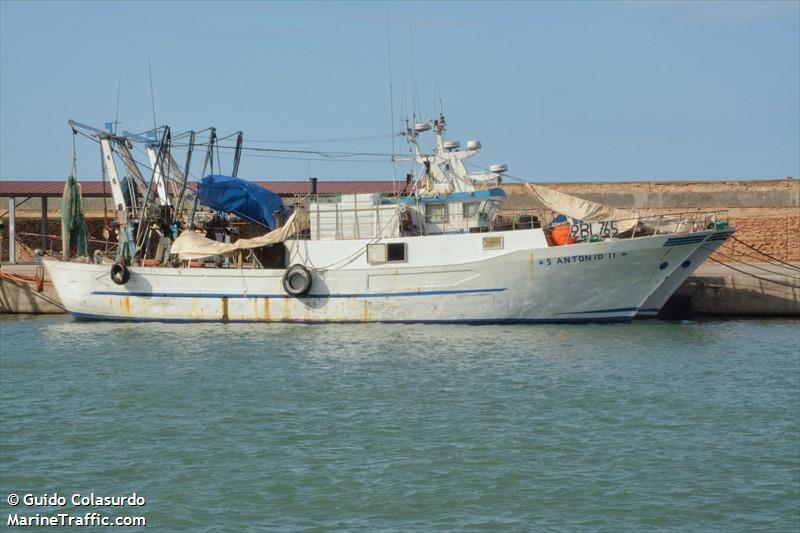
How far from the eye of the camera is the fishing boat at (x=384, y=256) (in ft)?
91.3

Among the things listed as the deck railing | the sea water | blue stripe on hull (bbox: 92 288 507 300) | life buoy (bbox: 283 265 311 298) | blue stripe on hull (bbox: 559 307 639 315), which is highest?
the deck railing

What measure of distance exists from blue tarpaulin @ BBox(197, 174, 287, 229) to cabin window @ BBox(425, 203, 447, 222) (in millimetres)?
4291

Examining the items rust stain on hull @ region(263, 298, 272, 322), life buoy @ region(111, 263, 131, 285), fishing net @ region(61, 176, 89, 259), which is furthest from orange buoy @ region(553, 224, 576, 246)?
fishing net @ region(61, 176, 89, 259)

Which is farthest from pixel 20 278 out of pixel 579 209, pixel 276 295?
pixel 579 209

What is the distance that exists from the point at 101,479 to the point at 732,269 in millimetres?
23801

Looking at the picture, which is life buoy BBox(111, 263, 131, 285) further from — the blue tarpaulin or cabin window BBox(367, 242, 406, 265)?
cabin window BBox(367, 242, 406, 265)

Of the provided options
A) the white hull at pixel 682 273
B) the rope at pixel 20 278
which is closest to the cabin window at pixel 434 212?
the white hull at pixel 682 273

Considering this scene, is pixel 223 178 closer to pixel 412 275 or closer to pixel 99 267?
pixel 99 267

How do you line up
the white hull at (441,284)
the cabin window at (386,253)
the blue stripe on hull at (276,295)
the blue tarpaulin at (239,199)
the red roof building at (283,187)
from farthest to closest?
the red roof building at (283,187), the blue tarpaulin at (239,199), the cabin window at (386,253), the blue stripe on hull at (276,295), the white hull at (441,284)

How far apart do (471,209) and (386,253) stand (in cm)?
263

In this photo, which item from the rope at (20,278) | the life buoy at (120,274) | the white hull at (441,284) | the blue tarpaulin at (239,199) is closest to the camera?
the white hull at (441,284)

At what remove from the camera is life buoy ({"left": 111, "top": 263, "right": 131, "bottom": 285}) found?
30469mm

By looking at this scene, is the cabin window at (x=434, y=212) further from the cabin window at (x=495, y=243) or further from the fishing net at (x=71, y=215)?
the fishing net at (x=71, y=215)

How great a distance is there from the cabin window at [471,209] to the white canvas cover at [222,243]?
4362 mm
